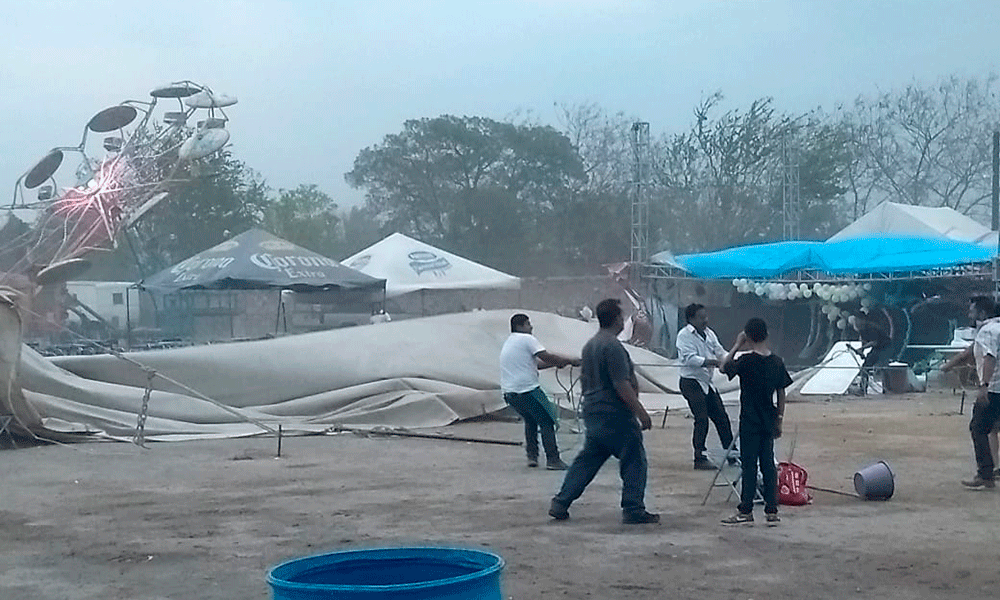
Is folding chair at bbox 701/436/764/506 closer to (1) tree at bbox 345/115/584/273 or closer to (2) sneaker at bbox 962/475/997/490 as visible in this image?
(2) sneaker at bbox 962/475/997/490

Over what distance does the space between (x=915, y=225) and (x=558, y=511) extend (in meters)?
25.9

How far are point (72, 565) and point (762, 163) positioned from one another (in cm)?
4209

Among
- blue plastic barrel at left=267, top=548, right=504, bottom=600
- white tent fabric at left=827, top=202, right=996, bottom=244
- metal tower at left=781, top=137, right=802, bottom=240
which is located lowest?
blue plastic barrel at left=267, top=548, right=504, bottom=600

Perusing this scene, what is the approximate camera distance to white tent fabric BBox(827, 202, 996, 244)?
1299 inches

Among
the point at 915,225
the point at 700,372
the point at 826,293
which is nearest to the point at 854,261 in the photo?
the point at 826,293

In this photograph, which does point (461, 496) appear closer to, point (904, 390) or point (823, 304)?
point (904, 390)

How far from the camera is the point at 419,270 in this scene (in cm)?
3356

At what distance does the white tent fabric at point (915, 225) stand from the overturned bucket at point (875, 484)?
22.7m

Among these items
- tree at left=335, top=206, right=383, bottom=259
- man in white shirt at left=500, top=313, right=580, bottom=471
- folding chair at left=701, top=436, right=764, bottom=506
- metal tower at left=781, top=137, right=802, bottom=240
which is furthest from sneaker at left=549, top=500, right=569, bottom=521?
tree at left=335, top=206, right=383, bottom=259

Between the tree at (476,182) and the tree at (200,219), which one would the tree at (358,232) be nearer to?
the tree at (476,182)

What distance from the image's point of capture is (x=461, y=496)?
11.2 meters

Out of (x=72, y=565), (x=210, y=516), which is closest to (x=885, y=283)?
(x=210, y=516)

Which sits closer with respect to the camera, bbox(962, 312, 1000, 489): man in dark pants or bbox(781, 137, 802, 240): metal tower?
bbox(962, 312, 1000, 489): man in dark pants

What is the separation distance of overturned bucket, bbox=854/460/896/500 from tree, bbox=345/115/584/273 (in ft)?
128
